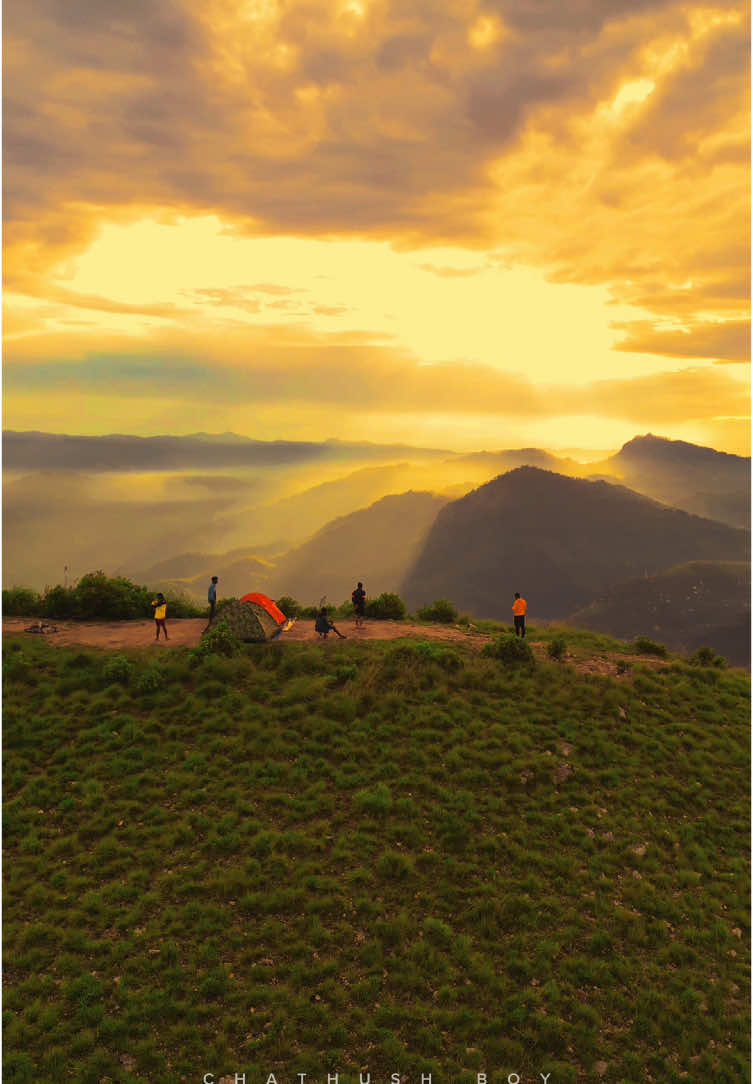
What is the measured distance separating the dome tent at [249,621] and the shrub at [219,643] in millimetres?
784

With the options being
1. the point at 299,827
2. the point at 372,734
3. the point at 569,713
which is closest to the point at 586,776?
the point at 569,713

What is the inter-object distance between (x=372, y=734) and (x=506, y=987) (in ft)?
34.2

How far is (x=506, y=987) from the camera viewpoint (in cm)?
1580

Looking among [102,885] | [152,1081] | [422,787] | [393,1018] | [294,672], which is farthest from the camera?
[294,672]

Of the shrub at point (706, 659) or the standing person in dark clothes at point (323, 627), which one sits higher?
the standing person in dark clothes at point (323, 627)

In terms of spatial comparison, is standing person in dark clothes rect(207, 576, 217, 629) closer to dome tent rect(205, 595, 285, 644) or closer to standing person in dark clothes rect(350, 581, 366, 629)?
dome tent rect(205, 595, 285, 644)

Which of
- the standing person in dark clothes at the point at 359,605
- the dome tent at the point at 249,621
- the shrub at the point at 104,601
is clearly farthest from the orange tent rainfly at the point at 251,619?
the shrub at the point at 104,601

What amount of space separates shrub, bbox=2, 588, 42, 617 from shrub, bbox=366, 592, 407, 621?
18837 mm

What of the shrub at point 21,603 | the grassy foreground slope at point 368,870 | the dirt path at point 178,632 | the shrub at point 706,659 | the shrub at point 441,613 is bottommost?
the grassy foreground slope at point 368,870

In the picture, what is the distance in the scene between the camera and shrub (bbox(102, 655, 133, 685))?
27.7 m

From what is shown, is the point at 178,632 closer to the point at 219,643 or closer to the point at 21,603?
the point at 219,643

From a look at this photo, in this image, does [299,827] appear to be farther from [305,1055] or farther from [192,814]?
[305,1055]

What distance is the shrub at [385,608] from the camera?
3866 centimetres

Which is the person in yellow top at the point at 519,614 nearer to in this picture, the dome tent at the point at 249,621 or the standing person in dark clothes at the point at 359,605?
the standing person in dark clothes at the point at 359,605
